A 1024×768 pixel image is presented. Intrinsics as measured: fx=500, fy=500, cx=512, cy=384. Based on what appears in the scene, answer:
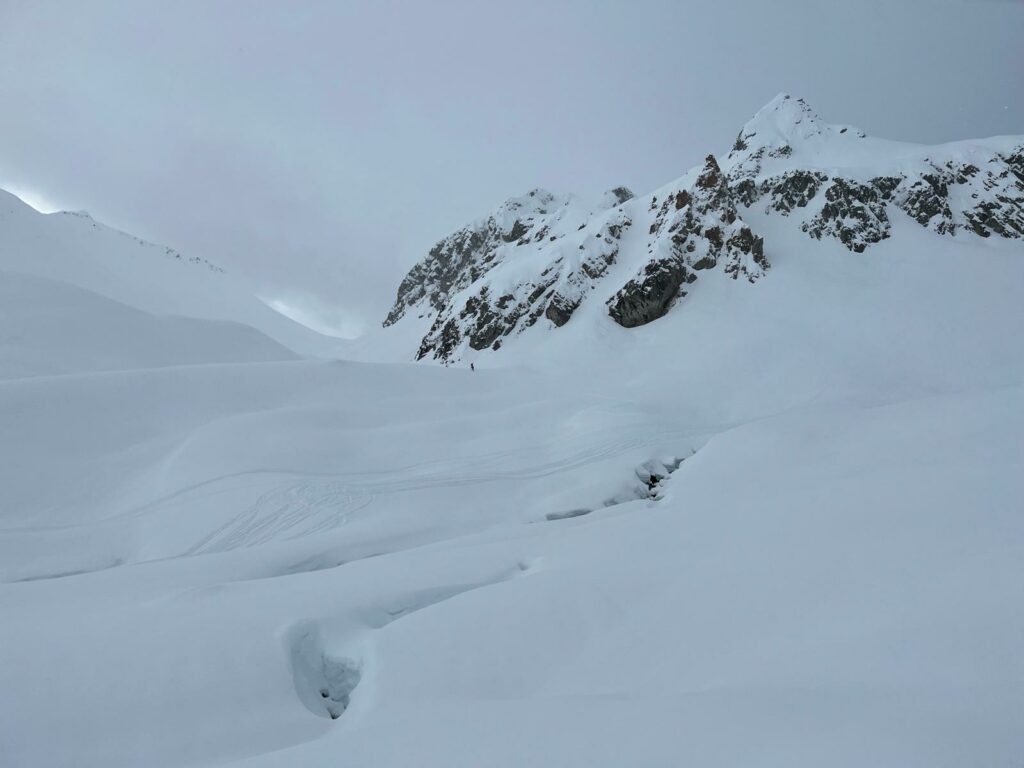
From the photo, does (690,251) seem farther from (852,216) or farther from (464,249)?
(464,249)

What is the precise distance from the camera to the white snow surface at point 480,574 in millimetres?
3082

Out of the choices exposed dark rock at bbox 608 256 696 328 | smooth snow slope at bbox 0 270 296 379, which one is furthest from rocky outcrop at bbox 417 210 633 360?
smooth snow slope at bbox 0 270 296 379

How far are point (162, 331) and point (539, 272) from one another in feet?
84.2

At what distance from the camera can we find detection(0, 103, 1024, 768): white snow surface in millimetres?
3082

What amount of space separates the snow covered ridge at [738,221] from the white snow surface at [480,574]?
1836 cm

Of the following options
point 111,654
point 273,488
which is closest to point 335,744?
point 111,654

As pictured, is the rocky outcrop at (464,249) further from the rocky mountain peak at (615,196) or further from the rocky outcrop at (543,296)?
the rocky outcrop at (543,296)

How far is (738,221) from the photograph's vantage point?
114ft

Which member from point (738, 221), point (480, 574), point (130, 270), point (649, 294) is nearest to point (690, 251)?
point (738, 221)

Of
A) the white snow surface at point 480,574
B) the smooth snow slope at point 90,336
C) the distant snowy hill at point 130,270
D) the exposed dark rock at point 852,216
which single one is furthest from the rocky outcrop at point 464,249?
the white snow surface at point 480,574

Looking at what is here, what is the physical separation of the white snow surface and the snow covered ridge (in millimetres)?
18362

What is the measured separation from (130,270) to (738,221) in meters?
73.3

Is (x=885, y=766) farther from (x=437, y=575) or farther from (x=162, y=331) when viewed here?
(x=162, y=331)

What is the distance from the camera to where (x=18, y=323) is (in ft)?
54.5
